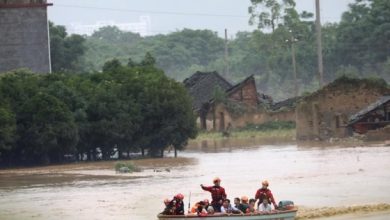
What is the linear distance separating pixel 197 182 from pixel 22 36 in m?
25.6

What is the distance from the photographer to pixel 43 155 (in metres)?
55.9

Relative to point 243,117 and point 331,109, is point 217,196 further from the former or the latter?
point 243,117

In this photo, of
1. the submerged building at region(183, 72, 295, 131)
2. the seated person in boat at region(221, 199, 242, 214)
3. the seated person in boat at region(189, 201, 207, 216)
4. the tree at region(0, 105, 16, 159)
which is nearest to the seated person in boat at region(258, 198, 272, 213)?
the seated person in boat at region(221, 199, 242, 214)

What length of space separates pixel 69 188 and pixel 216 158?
46.9 feet

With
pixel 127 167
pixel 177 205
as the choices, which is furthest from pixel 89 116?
pixel 177 205

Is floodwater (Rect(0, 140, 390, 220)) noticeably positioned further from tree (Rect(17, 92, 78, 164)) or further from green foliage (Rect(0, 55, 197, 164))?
green foliage (Rect(0, 55, 197, 164))

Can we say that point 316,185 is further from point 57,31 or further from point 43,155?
point 57,31

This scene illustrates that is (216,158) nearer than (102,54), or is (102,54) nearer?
(216,158)

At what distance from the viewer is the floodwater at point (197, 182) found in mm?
35156

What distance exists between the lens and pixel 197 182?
140 feet

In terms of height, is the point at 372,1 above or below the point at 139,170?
above

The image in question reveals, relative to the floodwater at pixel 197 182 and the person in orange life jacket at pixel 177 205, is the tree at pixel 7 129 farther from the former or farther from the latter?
the person in orange life jacket at pixel 177 205

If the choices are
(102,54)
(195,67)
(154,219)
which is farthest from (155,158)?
(102,54)

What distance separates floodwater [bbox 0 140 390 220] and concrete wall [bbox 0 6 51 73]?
12.1 meters
